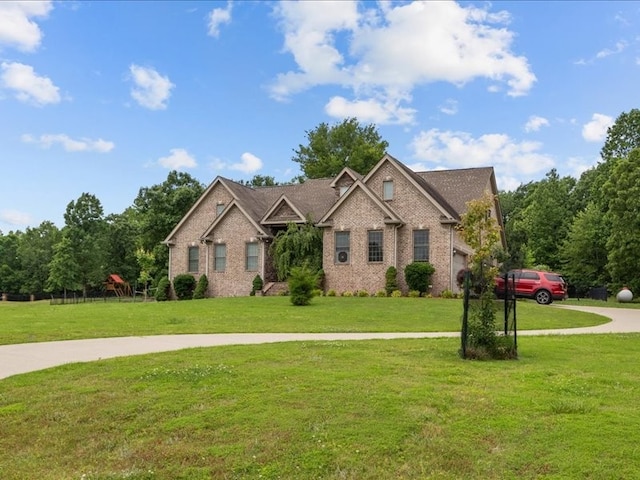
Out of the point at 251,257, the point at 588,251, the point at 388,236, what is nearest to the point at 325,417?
the point at 388,236

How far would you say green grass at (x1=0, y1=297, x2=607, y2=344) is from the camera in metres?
16.1

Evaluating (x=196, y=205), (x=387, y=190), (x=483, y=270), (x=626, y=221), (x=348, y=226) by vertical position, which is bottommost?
(x=483, y=270)

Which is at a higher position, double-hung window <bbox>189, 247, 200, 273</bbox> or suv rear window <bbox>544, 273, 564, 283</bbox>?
double-hung window <bbox>189, 247, 200, 273</bbox>

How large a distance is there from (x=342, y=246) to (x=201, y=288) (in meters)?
9.78

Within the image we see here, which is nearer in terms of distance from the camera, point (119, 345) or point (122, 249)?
point (119, 345)

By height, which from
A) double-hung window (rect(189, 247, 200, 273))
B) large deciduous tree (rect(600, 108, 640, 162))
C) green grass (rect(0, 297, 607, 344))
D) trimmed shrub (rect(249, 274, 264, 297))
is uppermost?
large deciduous tree (rect(600, 108, 640, 162))

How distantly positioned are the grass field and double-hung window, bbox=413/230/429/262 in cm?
2015

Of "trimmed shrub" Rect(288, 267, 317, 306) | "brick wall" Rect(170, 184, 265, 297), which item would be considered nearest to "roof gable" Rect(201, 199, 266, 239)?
"brick wall" Rect(170, 184, 265, 297)

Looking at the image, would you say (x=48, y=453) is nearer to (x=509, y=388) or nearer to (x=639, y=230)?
(x=509, y=388)

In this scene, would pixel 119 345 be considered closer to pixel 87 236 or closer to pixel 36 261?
pixel 87 236

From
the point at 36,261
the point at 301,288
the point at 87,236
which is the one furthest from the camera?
the point at 36,261

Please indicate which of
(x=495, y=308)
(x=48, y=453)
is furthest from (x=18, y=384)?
(x=495, y=308)

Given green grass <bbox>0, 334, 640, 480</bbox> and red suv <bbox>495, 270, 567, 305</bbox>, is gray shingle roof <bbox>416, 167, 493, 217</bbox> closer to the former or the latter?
red suv <bbox>495, 270, 567, 305</bbox>

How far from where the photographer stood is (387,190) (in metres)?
32.9
